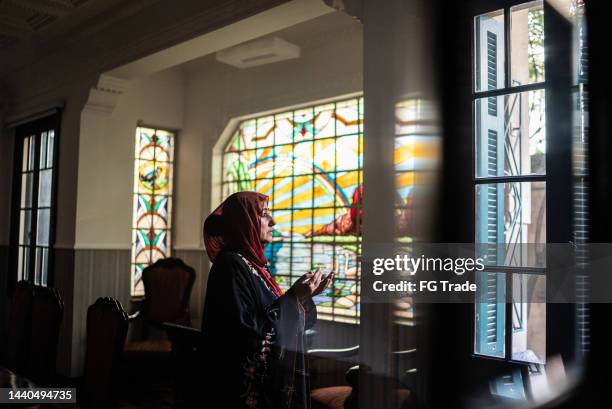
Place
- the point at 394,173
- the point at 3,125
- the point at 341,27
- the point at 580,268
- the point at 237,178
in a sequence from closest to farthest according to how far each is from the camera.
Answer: the point at 580,268 < the point at 394,173 < the point at 341,27 < the point at 237,178 < the point at 3,125

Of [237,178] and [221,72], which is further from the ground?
[221,72]

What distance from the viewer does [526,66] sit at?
5.39 feet

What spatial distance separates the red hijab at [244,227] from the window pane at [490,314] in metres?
0.80

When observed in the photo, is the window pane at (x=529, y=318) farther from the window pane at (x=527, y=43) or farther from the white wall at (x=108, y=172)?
the white wall at (x=108, y=172)

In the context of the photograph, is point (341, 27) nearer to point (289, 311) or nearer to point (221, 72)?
point (221, 72)

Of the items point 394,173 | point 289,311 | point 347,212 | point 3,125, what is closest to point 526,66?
point 394,173

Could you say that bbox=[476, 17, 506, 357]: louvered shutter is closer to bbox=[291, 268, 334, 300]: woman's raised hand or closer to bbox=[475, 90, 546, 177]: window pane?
bbox=[475, 90, 546, 177]: window pane

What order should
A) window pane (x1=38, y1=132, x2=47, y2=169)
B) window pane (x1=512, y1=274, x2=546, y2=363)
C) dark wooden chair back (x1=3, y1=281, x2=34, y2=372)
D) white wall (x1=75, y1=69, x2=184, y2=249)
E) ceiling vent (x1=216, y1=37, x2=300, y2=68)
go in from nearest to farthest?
window pane (x1=512, y1=274, x2=546, y2=363) < dark wooden chair back (x1=3, y1=281, x2=34, y2=372) < ceiling vent (x1=216, y1=37, x2=300, y2=68) < white wall (x1=75, y1=69, x2=184, y2=249) < window pane (x1=38, y1=132, x2=47, y2=169)

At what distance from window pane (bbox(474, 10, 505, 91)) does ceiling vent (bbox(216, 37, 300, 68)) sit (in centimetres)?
234

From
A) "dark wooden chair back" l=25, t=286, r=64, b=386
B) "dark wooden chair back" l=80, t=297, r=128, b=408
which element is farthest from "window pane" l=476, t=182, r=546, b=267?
"dark wooden chair back" l=25, t=286, r=64, b=386

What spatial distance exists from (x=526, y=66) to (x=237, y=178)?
3.45 metres

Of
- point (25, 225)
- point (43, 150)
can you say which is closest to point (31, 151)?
point (43, 150)

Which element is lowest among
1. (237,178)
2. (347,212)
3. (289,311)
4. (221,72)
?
(289,311)

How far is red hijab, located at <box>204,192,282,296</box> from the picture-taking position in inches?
82.7
